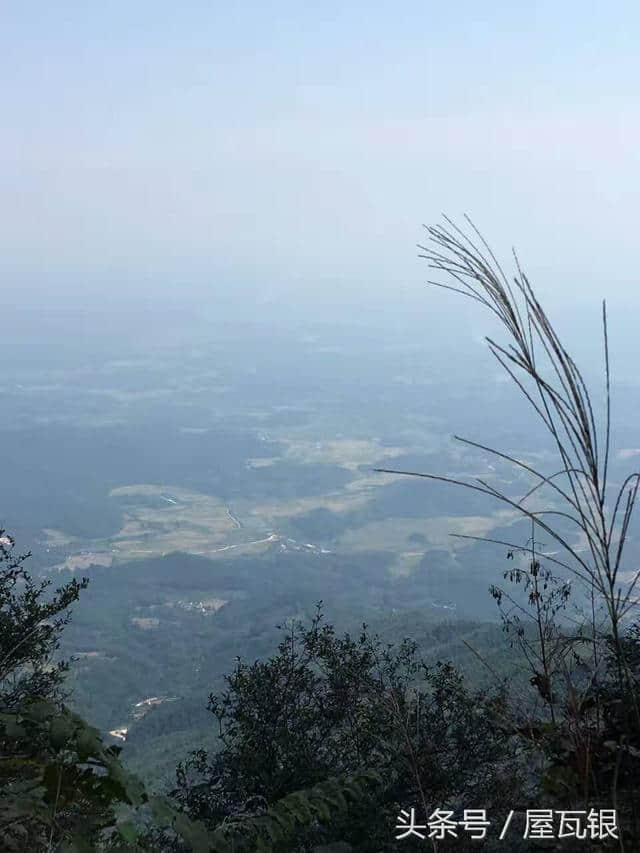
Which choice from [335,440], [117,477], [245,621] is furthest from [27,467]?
[245,621]

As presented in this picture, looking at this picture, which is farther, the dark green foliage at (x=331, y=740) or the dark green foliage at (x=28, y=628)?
the dark green foliage at (x=28, y=628)

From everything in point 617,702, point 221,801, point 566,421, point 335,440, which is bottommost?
point 221,801

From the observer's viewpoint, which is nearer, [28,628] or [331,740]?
[28,628]

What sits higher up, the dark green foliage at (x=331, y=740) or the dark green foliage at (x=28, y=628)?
the dark green foliage at (x=28, y=628)

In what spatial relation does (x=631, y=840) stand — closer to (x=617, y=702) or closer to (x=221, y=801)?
(x=617, y=702)

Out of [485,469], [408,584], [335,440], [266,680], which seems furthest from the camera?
[335,440]

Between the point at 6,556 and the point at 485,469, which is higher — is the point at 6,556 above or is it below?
below

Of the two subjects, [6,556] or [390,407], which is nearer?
[6,556]

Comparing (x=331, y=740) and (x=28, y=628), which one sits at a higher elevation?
(x=28, y=628)

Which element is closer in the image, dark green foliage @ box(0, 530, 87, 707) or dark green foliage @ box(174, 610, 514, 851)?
dark green foliage @ box(174, 610, 514, 851)

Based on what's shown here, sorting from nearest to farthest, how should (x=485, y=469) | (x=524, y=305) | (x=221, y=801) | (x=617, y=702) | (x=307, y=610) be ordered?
(x=524, y=305), (x=617, y=702), (x=221, y=801), (x=307, y=610), (x=485, y=469)

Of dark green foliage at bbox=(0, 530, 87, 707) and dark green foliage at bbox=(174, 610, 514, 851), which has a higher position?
dark green foliage at bbox=(0, 530, 87, 707)
